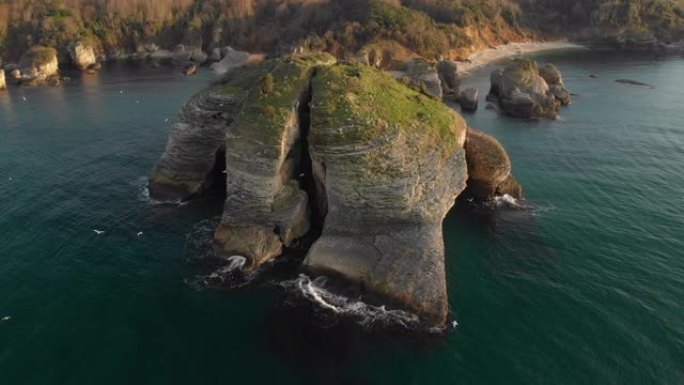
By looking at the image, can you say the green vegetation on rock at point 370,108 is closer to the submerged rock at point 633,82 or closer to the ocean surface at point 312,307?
the ocean surface at point 312,307

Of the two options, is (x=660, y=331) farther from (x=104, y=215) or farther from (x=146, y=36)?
(x=146, y=36)

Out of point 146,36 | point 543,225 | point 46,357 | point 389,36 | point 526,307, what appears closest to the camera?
point 46,357

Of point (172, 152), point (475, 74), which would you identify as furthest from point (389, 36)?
point (172, 152)

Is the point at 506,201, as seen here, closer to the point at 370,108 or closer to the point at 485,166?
the point at 485,166

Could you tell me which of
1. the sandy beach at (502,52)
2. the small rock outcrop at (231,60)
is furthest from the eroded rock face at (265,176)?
the small rock outcrop at (231,60)

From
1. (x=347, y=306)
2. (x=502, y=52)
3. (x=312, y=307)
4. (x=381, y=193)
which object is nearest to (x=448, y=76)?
(x=502, y=52)
